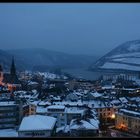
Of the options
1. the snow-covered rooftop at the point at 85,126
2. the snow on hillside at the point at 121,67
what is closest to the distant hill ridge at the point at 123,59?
the snow on hillside at the point at 121,67

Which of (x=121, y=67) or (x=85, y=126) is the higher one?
(x=121, y=67)

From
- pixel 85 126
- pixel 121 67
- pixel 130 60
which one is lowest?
pixel 85 126

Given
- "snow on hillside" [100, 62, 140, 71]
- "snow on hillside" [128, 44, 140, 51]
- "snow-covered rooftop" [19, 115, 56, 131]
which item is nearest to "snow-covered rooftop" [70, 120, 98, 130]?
"snow-covered rooftop" [19, 115, 56, 131]

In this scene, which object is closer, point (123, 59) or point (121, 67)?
point (121, 67)

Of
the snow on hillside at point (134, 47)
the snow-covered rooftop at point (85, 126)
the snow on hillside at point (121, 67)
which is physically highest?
the snow on hillside at point (134, 47)

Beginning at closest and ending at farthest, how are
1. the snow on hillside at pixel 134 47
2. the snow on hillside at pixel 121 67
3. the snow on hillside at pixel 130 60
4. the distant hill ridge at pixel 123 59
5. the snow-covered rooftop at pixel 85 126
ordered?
1. the snow-covered rooftop at pixel 85 126
2. the snow on hillside at pixel 121 67
3. the distant hill ridge at pixel 123 59
4. the snow on hillside at pixel 130 60
5. the snow on hillside at pixel 134 47

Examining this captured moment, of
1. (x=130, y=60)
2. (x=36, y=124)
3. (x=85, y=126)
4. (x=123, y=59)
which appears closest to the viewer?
(x=36, y=124)

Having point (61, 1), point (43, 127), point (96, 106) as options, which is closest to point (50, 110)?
point (96, 106)

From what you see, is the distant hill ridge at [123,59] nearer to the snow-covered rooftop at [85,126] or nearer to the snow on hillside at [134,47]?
the snow on hillside at [134,47]

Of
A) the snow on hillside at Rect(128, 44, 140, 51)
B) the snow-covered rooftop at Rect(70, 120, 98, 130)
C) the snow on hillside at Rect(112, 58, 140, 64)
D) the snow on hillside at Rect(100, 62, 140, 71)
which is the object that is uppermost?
the snow on hillside at Rect(128, 44, 140, 51)

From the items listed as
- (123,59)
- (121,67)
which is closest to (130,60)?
(123,59)

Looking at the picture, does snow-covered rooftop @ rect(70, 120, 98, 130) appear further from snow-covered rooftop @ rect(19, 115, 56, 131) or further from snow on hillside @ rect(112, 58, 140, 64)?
snow on hillside @ rect(112, 58, 140, 64)

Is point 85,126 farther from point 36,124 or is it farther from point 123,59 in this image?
point 123,59

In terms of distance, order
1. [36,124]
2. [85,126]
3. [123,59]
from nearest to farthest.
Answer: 1. [36,124]
2. [85,126]
3. [123,59]
